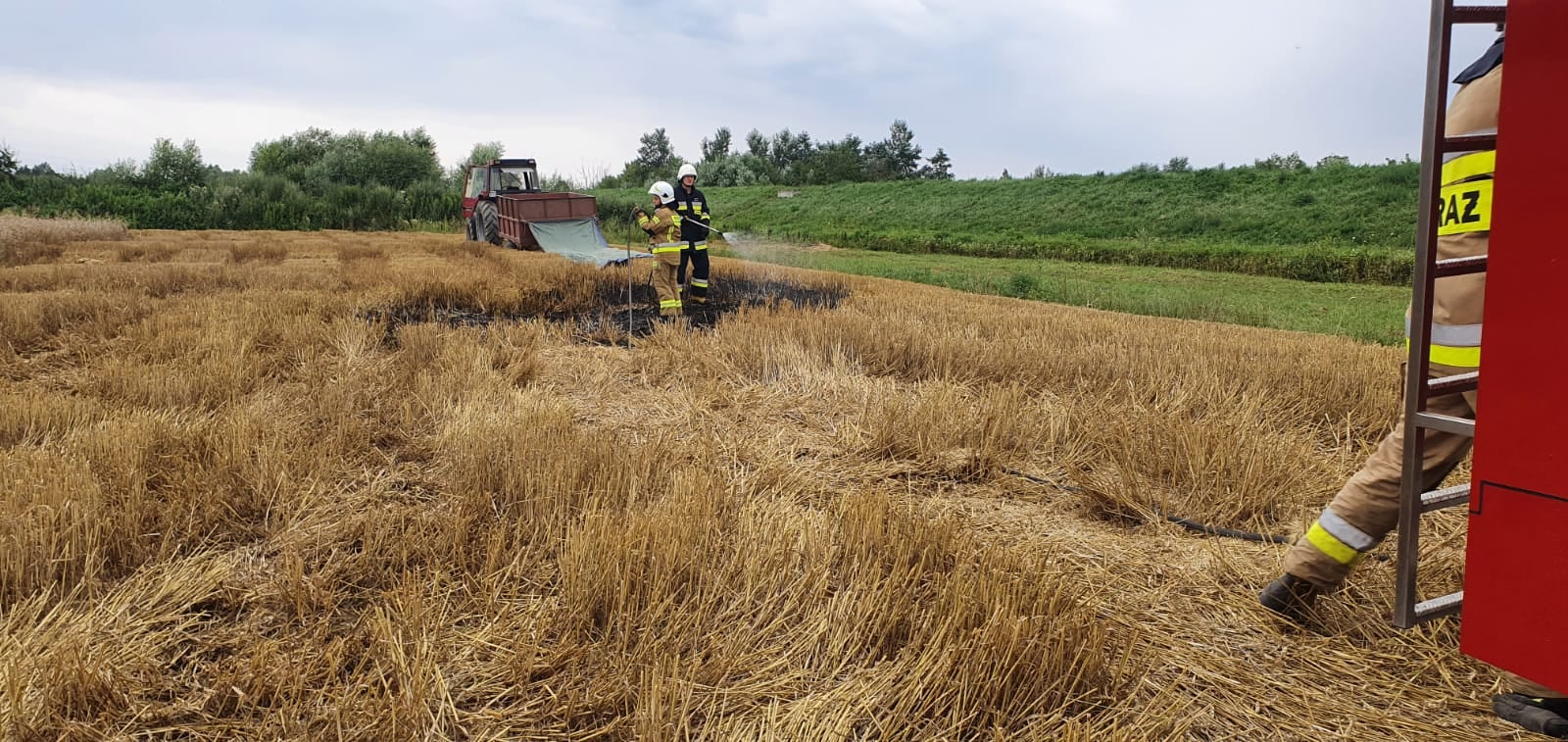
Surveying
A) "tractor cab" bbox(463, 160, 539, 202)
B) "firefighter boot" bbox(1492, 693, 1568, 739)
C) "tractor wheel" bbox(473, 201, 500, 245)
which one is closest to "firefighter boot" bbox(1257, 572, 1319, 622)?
"firefighter boot" bbox(1492, 693, 1568, 739)

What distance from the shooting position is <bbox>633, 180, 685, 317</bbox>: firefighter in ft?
32.4

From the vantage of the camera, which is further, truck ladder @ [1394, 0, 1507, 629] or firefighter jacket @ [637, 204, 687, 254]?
firefighter jacket @ [637, 204, 687, 254]

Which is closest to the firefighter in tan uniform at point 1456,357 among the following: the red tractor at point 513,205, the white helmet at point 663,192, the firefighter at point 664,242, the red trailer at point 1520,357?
the red trailer at point 1520,357

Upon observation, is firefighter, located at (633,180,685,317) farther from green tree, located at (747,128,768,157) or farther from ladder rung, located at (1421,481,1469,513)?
green tree, located at (747,128,768,157)

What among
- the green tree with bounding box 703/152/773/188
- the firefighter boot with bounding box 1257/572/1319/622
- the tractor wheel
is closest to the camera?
the firefighter boot with bounding box 1257/572/1319/622

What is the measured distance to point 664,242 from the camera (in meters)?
9.99

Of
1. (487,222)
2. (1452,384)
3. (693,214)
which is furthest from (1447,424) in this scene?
(487,222)

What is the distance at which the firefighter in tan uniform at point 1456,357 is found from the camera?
204 cm

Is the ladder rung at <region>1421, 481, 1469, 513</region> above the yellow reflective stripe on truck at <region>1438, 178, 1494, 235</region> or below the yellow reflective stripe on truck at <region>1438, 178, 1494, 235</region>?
below

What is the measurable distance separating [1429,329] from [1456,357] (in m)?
0.41

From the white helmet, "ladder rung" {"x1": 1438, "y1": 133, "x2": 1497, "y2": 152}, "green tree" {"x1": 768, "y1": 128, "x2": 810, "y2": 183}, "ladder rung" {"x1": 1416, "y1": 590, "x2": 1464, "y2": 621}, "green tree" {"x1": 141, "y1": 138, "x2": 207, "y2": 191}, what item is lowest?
"ladder rung" {"x1": 1416, "y1": 590, "x2": 1464, "y2": 621}

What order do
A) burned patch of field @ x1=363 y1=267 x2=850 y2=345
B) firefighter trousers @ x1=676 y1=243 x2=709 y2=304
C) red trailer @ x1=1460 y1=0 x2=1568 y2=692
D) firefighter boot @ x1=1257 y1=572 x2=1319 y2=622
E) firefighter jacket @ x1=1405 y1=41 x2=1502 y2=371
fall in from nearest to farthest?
red trailer @ x1=1460 y1=0 x2=1568 y2=692 < firefighter jacket @ x1=1405 y1=41 x2=1502 y2=371 < firefighter boot @ x1=1257 y1=572 x2=1319 y2=622 < burned patch of field @ x1=363 y1=267 x2=850 y2=345 < firefighter trousers @ x1=676 y1=243 x2=709 y2=304

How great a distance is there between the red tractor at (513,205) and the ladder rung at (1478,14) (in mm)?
17187

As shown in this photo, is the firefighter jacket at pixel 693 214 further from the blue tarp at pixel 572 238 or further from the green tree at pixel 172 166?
the green tree at pixel 172 166
